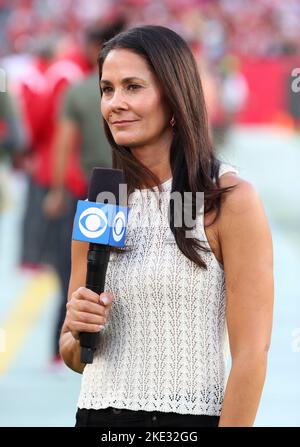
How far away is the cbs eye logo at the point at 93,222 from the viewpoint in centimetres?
289

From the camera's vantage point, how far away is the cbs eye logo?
2.89 meters

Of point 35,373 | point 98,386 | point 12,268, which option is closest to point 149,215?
point 98,386

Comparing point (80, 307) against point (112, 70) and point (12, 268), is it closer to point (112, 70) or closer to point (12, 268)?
point (112, 70)

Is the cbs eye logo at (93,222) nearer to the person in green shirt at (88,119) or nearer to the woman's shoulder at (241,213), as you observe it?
the woman's shoulder at (241,213)

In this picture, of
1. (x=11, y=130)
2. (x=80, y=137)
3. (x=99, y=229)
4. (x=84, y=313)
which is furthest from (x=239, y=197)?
(x=11, y=130)

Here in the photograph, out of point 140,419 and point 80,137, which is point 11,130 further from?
point 140,419

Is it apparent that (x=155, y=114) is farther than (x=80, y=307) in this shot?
Yes

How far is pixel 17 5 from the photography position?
117 ft

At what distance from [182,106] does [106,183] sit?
0.28 meters

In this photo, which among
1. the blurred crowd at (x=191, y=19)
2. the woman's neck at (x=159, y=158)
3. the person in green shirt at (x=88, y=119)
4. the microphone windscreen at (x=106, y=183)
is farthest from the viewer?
the blurred crowd at (x=191, y=19)

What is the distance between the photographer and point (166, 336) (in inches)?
115

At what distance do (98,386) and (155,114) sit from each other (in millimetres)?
705

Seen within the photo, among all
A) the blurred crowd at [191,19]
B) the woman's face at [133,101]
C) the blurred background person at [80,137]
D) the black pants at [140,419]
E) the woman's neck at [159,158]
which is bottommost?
the black pants at [140,419]

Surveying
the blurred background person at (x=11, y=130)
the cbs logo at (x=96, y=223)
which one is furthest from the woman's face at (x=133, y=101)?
the blurred background person at (x=11, y=130)
